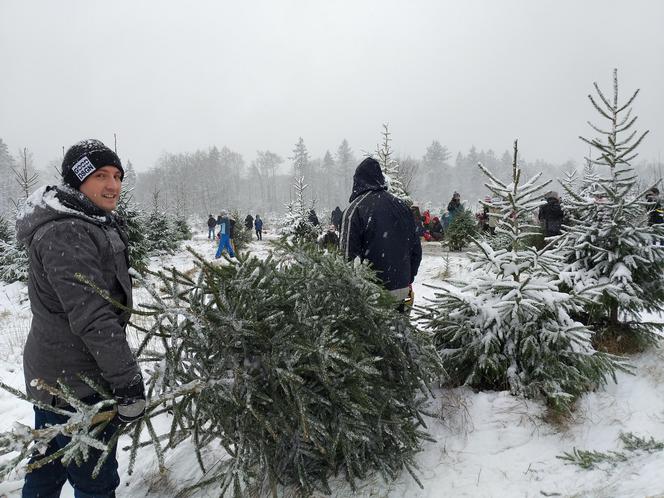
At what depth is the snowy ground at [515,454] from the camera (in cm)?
262

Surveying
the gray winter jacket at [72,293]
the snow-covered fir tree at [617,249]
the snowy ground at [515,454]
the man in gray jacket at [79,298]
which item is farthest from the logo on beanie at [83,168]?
the snow-covered fir tree at [617,249]

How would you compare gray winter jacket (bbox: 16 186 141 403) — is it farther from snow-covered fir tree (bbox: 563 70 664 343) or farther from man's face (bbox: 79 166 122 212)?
snow-covered fir tree (bbox: 563 70 664 343)

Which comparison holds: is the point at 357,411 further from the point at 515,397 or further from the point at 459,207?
the point at 459,207

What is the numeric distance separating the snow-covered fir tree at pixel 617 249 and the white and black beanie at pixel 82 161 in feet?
13.7

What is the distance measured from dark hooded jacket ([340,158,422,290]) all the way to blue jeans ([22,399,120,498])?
95.9 inches

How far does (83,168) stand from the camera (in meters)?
2.20

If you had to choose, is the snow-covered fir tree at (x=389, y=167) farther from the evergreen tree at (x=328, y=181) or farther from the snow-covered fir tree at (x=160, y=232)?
the evergreen tree at (x=328, y=181)

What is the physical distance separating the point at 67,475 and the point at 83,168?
70.8 inches

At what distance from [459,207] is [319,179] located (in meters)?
73.8

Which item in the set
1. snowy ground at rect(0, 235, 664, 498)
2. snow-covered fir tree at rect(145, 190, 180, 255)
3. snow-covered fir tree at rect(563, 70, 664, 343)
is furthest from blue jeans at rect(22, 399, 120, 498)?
snow-covered fir tree at rect(145, 190, 180, 255)

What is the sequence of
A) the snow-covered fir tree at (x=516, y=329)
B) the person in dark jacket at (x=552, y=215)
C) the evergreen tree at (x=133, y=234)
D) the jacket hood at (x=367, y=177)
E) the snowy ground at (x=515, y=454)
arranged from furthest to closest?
the evergreen tree at (x=133, y=234)
the person in dark jacket at (x=552, y=215)
the jacket hood at (x=367, y=177)
the snow-covered fir tree at (x=516, y=329)
the snowy ground at (x=515, y=454)

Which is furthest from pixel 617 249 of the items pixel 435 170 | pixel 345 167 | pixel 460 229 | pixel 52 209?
pixel 435 170

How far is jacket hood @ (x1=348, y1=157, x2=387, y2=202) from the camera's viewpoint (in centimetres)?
403

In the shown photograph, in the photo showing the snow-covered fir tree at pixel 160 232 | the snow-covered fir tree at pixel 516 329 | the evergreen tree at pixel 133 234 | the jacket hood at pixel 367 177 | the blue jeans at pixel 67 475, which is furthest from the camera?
the snow-covered fir tree at pixel 160 232
